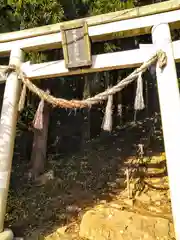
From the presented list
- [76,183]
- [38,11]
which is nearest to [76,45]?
[38,11]

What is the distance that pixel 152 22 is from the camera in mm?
4168

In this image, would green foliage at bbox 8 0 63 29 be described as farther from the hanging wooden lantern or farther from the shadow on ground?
the shadow on ground

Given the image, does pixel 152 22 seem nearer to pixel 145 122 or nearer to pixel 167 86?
pixel 167 86

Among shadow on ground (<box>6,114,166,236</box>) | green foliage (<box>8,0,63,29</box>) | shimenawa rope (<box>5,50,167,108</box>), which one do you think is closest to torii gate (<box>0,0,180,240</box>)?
shimenawa rope (<box>5,50,167,108</box>)

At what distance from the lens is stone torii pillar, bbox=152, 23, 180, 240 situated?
11.4ft

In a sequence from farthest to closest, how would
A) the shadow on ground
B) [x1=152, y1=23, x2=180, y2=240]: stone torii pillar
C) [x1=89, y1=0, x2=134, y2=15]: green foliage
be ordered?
[x1=89, y1=0, x2=134, y2=15]: green foliage
the shadow on ground
[x1=152, y1=23, x2=180, y2=240]: stone torii pillar

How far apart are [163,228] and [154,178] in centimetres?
273

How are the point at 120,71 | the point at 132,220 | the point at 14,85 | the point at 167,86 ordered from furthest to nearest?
the point at 120,71, the point at 132,220, the point at 14,85, the point at 167,86

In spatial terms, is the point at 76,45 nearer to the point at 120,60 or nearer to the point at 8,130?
the point at 120,60

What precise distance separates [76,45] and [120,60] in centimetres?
84

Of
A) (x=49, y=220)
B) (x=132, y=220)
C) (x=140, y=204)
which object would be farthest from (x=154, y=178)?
(x=49, y=220)

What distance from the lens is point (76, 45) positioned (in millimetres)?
4402

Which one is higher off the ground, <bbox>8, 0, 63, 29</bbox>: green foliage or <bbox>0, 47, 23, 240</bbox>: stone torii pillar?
<bbox>8, 0, 63, 29</bbox>: green foliage

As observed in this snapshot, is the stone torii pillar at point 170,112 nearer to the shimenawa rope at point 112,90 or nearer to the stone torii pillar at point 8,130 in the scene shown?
the shimenawa rope at point 112,90
